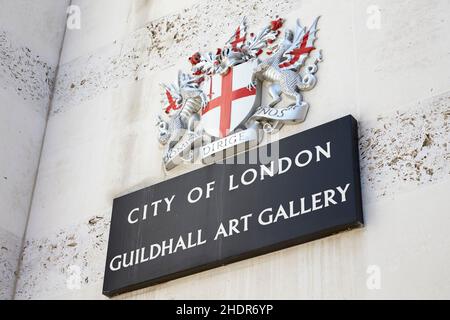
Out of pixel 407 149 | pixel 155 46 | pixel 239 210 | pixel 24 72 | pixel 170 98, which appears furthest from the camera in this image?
pixel 24 72

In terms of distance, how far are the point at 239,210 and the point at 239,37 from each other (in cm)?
135

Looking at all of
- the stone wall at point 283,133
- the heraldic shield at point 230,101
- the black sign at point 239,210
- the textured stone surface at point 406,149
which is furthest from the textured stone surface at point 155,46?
the textured stone surface at point 406,149

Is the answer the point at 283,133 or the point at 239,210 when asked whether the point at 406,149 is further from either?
the point at 239,210

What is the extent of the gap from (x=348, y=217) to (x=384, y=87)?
0.83 meters

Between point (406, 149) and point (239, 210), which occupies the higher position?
point (406, 149)

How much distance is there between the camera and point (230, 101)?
5812mm

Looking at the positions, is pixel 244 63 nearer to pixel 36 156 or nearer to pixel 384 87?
pixel 384 87

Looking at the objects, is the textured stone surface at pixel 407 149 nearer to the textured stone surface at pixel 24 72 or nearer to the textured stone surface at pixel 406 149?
the textured stone surface at pixel 406 149

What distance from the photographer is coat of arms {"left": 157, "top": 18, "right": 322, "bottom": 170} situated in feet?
18.4

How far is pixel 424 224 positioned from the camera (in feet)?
15.3

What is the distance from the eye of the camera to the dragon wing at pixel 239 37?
614 centimetres

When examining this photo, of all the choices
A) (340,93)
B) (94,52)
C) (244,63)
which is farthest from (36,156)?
(340,93)

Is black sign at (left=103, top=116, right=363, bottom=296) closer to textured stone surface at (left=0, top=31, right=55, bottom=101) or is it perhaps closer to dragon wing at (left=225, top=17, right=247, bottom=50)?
dragon wing at (left=225, top=17, right=247, bottom=50)

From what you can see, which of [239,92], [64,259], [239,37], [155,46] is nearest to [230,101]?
[239,92]
